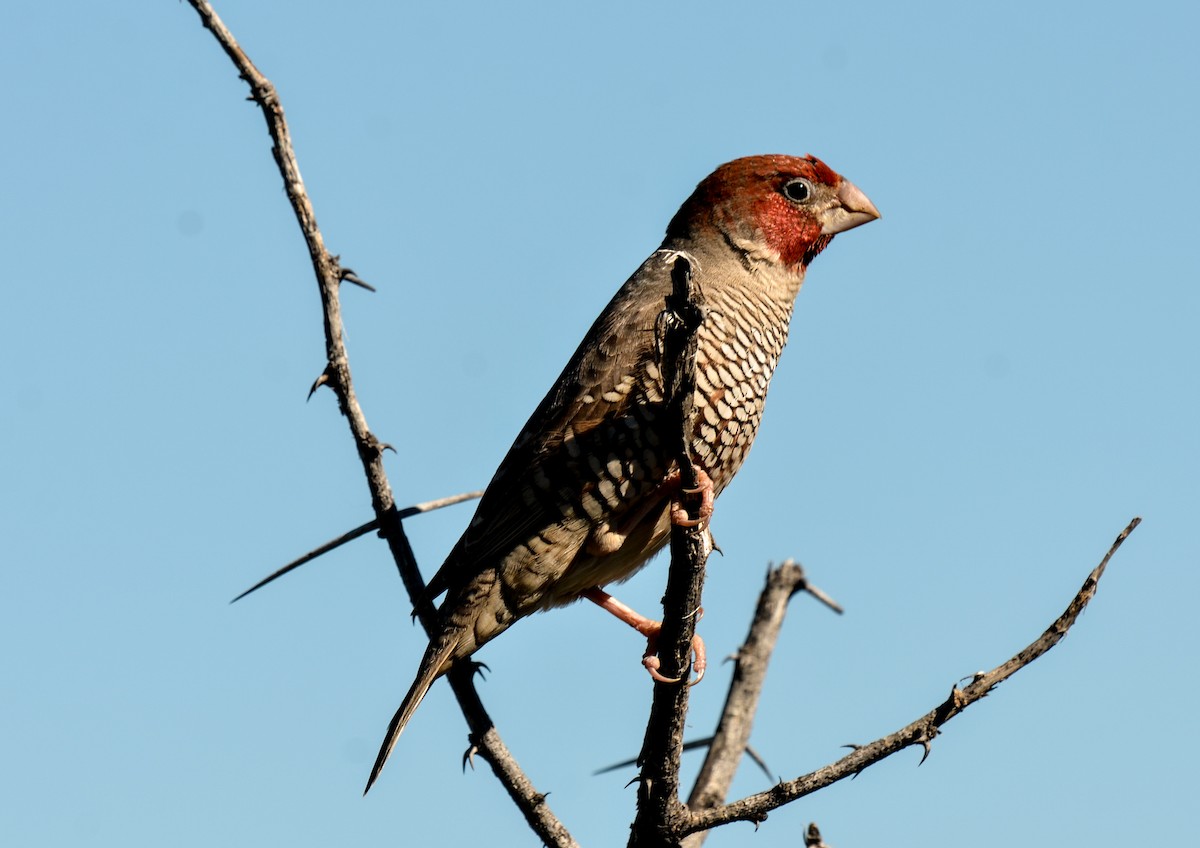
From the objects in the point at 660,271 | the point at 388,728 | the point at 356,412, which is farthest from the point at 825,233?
the point at 388,728

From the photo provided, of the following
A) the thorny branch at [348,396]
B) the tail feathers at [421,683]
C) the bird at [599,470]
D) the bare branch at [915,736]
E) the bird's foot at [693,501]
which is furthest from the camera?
the bird at [599,470]

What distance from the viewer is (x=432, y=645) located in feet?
17.6

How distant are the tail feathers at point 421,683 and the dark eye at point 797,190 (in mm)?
2953

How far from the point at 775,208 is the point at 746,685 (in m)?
2.58

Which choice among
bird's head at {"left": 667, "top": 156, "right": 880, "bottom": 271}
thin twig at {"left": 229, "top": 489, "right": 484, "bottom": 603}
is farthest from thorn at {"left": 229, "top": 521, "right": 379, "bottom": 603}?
bird's head at {"left": 667, "top": 156, "right": 880, "bottom": 271}

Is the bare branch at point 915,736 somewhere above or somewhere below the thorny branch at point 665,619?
below

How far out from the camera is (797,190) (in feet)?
22.2

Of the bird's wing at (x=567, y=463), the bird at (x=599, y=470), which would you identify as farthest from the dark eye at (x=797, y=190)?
the bird's wing at (x=567, y=463)

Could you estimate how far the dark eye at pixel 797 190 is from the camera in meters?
6.74

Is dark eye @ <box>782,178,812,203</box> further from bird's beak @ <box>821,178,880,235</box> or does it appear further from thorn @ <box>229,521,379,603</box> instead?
thorn @ <box>229,521,379,603</box>

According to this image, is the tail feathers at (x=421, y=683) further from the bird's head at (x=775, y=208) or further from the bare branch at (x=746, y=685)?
the bird's head at (x=775, y=208)

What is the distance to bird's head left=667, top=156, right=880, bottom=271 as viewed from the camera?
6570mm

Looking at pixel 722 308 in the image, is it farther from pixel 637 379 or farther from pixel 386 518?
pixel 386 518

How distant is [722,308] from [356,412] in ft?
6.11
